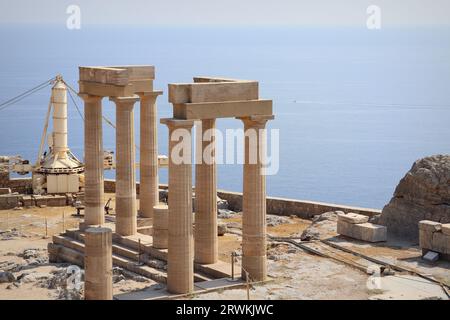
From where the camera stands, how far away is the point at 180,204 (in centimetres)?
2884

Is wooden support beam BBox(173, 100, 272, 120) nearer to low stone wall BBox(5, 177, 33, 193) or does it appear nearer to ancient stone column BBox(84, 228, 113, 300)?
ancient stone column BBox(84, 228, 113, 300)

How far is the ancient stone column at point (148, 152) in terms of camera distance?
3594 cm

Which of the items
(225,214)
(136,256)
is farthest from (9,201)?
(136,256)

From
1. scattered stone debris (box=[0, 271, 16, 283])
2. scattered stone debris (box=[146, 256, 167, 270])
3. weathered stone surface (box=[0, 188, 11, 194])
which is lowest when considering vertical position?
scattered stone debris (box=[0, 271, 16, 283])

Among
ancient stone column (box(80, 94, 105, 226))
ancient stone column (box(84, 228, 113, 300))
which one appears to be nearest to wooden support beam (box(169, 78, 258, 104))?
ancient stone column (box(84, 228, 113, 300))

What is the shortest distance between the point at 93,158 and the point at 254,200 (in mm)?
7239

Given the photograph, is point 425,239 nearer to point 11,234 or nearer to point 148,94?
point 148,94

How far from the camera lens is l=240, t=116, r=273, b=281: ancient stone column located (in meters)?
30.1

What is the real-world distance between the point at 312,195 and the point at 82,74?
2044 inches

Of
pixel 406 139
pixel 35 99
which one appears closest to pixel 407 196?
pixel 406 139

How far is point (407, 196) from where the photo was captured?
3678 centimetres

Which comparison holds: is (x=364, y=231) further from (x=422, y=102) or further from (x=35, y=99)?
(x=35, y=99)

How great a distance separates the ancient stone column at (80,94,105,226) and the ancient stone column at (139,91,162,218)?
1530mm

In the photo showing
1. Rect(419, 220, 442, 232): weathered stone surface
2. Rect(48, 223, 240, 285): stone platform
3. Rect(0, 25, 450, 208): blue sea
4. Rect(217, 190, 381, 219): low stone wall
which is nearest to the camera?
Rect(48, 223, 240, 285): stone platform
